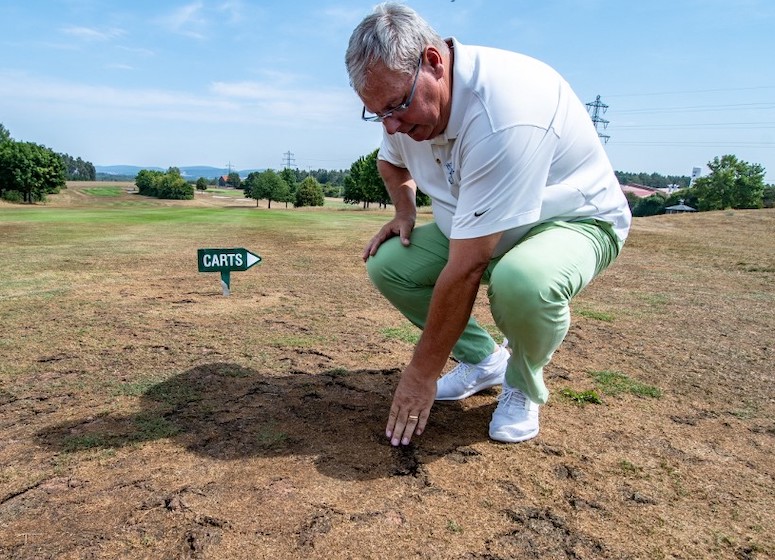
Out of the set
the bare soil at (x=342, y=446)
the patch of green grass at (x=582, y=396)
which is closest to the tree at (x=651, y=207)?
the bare soil at (x=342, y=446)

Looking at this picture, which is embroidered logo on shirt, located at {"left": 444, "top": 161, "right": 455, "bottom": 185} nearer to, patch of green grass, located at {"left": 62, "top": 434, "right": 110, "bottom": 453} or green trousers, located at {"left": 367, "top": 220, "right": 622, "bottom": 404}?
green trousers, located at {"left": 367, "top": 220, "right": 622, "bottom": 404}

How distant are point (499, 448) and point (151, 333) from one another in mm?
2654

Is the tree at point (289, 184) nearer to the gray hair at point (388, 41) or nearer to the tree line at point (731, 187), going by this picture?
the tree line at point (731, 187)

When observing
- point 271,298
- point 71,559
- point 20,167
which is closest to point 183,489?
point 71,559

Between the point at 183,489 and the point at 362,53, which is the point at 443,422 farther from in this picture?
the point at 362,53

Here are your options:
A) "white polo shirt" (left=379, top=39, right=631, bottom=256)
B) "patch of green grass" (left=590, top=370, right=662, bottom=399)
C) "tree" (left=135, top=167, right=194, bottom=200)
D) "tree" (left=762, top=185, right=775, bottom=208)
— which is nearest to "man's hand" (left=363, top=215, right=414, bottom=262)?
"white polo shirt" (left=379, top=39, right=631, bottom=256)

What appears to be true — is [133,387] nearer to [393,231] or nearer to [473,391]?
[393,231]

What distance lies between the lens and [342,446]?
2260 millimetres

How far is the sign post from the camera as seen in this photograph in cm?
507

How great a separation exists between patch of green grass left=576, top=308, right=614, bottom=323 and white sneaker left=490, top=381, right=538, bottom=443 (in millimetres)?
2460

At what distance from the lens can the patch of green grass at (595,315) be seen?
4625mm

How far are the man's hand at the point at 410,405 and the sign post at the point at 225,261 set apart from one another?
3270 millimetres

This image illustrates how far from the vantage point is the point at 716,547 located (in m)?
1.67

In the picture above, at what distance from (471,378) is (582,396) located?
22.5 inches
